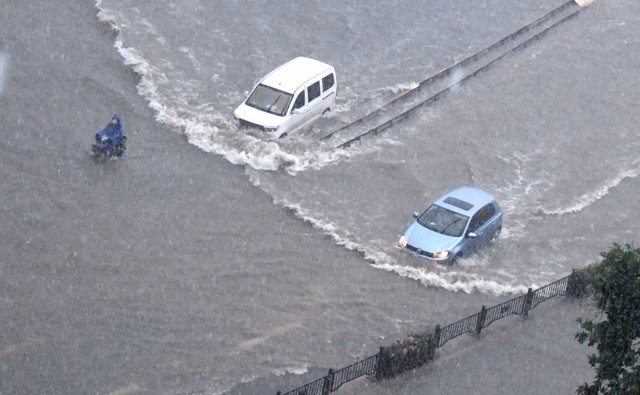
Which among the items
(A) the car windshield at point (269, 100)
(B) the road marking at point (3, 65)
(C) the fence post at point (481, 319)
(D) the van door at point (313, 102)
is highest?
(D) the van door at point (313, 102)

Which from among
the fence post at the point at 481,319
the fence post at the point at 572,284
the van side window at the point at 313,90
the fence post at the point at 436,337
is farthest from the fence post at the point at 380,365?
the van side window at the point at 313,90

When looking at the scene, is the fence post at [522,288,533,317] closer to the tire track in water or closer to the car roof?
the car roof

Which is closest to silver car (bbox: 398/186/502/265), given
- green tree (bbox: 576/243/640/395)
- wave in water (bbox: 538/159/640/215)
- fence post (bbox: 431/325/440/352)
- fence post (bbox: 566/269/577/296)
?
fence post (bbox: 566/269/577/296)

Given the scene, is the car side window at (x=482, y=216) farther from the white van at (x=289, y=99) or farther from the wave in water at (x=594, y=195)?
the white van at (x=289, y=99)

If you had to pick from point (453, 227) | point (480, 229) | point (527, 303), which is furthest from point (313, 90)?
point (527, 303)

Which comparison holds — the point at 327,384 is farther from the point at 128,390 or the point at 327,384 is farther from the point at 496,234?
the point at 496,234
